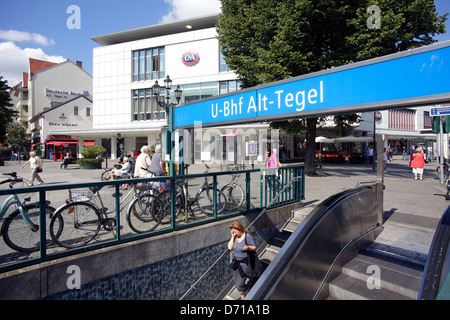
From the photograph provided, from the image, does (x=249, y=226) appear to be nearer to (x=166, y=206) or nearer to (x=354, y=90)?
(x=166, y=206)

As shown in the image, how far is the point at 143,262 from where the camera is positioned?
426cm

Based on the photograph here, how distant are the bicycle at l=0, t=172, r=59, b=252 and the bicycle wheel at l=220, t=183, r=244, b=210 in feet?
11.4

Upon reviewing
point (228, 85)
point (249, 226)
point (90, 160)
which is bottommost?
point (249, 226)

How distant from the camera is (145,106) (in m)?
31.2

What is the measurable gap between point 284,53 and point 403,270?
1093cm

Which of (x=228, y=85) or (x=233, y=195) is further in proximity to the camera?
(x=228, y=85)

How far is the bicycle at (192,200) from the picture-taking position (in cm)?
517

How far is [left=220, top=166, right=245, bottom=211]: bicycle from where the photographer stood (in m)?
6.07

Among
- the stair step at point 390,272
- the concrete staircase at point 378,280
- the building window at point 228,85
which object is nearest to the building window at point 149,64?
the building window at point 228,85

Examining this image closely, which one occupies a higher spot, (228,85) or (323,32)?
(228,85)

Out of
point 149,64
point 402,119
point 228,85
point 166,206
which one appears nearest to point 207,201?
point 166,206

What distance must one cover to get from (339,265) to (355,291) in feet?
1.58

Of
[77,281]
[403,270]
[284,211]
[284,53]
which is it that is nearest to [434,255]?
[403,270]

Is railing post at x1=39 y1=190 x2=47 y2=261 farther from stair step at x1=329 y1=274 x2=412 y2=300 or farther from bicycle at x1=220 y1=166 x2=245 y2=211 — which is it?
stair step at x1=329 y1=274 x2=412 y2=300
